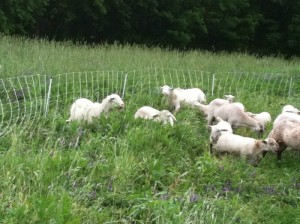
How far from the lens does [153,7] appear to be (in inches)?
1019

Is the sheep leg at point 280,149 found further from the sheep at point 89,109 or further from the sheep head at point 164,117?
the sheep at point 89,109

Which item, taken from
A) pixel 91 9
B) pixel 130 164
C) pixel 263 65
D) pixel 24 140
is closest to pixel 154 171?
pixel 130 164

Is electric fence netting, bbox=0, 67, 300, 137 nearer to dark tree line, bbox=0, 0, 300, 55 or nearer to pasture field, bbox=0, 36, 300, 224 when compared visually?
pasture field, bbox=0, 36, 300, 224

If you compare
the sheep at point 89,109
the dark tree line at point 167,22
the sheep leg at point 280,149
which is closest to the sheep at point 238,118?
the sheep leg at point 280,149

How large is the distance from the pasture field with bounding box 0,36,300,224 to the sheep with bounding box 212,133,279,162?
14 centimetres

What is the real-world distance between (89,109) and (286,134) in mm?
2715

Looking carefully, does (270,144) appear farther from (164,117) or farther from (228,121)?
(164,117)

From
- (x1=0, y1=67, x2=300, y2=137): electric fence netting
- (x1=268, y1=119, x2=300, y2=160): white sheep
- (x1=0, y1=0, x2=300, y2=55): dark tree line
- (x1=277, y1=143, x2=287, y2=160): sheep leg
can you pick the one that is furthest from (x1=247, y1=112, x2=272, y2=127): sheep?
Answer: (x1=0, y1=0, x2=300, y2=55): dark tree line

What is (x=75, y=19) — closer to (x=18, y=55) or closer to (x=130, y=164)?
(x=18, y=55)

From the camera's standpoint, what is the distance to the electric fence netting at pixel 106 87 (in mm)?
7523

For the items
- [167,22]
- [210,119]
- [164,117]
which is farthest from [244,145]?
[167,22]

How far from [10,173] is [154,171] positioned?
5.45 ft

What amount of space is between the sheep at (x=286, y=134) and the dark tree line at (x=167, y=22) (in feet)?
50.0

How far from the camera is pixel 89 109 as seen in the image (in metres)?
7.52
